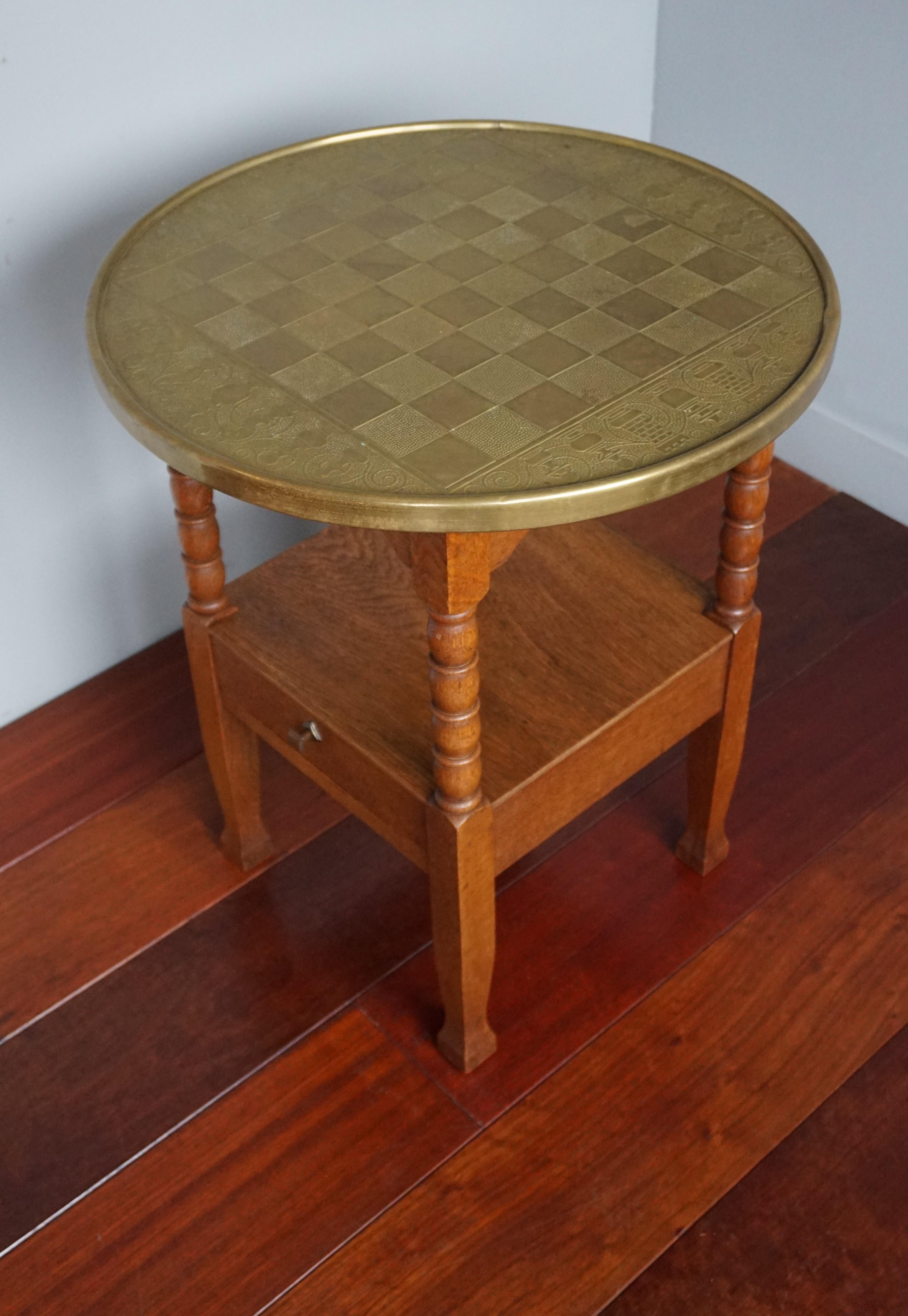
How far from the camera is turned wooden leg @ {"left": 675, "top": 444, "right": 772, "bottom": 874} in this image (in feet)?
4.55

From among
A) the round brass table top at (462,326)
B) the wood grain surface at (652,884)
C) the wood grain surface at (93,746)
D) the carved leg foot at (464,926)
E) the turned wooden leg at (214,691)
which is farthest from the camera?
the wood grain surface at (93,746)

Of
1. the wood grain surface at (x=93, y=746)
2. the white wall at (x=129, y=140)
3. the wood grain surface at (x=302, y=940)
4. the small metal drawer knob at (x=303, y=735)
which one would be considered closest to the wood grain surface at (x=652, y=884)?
the wood grain surface at (x=302, y=940)

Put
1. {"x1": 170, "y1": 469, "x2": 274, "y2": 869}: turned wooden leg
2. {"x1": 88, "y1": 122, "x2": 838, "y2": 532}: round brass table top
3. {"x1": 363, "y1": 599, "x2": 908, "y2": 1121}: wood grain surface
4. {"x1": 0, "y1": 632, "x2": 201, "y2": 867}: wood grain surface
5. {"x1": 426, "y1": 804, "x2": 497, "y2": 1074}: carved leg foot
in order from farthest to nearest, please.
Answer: {"x1": 0, "y1": 632, "x2": 201, "y2": 867}: wood grain surface
{"x1": 363, "y1": 599, "x2": 908, "y2": 1121}: wood grain surface
{"x1": 170, "y1": 469, "x2": 274, "y2": 869}: turned wooden leg
{"x1": 426, "y1": 804, "x2": 497, "y2": 1074}: carved leg foot
{"x1": 88, "y1": 122, "x2": 838, "y2": 532}: round brass table top

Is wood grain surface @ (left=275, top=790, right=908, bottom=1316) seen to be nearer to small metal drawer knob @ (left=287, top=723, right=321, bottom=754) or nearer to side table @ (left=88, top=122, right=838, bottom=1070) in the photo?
side table @ (left=88, top=122, right=838, bottom=1070)

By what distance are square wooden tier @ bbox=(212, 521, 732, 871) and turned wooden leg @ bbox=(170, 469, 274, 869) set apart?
3 centimetres

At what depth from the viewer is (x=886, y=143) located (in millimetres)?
1938

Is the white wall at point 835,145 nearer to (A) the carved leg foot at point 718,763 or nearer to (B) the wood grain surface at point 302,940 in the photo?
(B) the wood grain surface at point 302,940

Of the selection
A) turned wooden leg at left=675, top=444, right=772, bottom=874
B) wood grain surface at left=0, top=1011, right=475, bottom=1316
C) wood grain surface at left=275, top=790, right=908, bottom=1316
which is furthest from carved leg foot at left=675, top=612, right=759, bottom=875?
wood grain surface at left=0, top=1011, right=475, bottom=1316

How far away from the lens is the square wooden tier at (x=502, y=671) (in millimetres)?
1357

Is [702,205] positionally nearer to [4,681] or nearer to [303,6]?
[303,6]

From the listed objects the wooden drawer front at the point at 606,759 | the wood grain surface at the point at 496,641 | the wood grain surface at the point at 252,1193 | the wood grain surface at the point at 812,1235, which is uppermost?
the wood grain surface at the point at 496,641

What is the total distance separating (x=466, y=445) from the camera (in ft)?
3.72

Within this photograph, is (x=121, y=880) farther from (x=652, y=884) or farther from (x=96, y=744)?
(x=652, y=884)

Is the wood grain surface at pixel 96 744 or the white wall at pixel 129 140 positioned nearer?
the white wall at pixel 129 140
